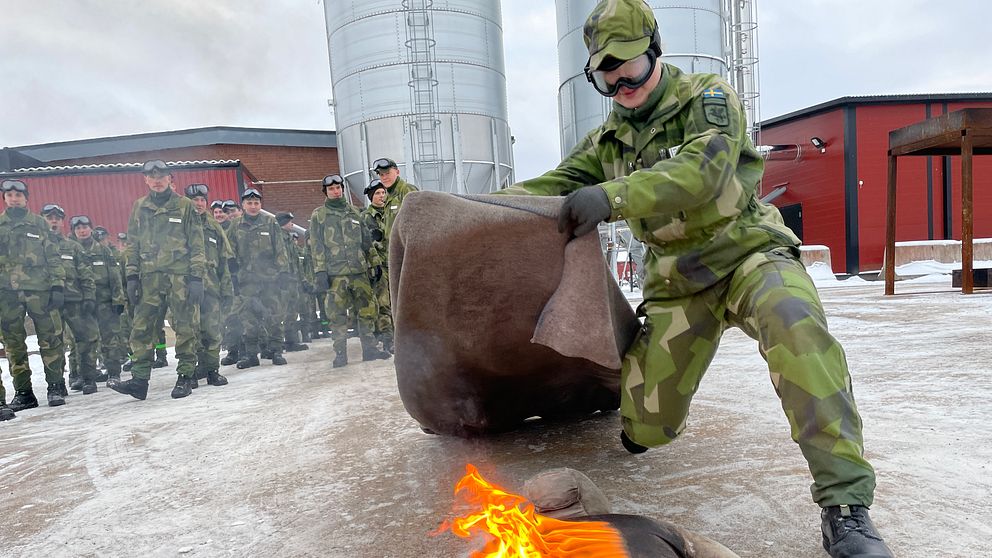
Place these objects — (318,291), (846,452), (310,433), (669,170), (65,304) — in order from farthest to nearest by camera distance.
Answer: (318,291) → (65,304) → (310,433) → (669,170) → (846,452)

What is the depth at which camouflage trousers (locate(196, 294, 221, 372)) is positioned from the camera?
5289 millimetres

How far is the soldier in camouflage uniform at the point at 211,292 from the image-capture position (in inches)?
208

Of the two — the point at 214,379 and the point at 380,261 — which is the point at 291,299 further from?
the point at 214,379

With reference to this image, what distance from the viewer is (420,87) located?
1069cm

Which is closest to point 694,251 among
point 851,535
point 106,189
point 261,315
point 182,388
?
point 851,535

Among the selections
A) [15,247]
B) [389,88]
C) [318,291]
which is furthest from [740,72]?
[15,247]

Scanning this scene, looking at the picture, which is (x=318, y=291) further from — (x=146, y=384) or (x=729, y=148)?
(x=729, y=148)

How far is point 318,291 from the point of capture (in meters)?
6.28

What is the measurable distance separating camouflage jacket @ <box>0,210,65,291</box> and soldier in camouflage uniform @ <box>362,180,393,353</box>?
2899 millimetres

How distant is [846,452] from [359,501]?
150 centimetres

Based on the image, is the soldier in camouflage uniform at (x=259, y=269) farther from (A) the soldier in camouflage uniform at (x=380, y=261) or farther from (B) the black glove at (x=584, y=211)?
(B) the black glove at (x=584, y=211)

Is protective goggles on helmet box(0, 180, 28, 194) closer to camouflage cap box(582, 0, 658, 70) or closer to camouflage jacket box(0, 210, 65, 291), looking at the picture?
camouflage jacket box(0, 210, 65, 291)

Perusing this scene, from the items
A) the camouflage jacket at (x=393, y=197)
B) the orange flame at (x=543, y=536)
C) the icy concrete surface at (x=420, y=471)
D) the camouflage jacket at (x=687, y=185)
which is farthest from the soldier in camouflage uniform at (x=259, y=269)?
the orange flame at (x=543, y=536)

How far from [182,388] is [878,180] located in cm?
1646
